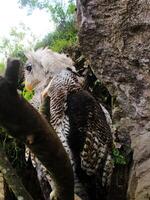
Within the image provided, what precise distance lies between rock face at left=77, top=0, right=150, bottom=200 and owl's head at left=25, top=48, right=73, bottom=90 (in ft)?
1.76

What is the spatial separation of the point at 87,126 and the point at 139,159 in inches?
16.5

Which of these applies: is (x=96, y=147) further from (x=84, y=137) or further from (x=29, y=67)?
(x=29, y=67)

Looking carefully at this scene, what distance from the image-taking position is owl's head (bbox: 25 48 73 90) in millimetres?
3592

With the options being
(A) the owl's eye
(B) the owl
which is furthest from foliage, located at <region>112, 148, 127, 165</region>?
(A) the owl's eye

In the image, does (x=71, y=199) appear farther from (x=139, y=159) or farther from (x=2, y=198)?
(x=2, y=198)

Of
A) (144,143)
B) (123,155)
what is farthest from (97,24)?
(123,155)

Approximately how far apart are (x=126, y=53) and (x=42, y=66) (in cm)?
94

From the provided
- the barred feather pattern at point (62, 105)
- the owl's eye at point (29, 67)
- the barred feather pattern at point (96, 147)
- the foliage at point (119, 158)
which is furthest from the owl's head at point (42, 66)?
the foliage at point (119, 158)

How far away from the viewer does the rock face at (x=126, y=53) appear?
283cm

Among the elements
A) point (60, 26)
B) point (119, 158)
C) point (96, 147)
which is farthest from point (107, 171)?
point (60, 26)

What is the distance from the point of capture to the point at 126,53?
2898 millimetres

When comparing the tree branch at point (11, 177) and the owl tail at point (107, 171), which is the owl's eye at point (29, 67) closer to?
the owl tail at point (107, 171)

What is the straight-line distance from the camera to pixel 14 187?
5.25 ft

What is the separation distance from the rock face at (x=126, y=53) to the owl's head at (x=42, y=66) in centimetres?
54
